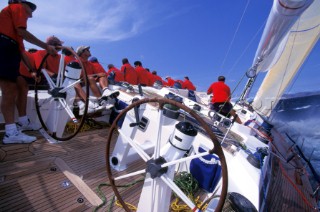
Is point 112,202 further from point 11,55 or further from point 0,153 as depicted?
point 11,55

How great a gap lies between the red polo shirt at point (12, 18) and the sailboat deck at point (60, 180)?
1.23 m

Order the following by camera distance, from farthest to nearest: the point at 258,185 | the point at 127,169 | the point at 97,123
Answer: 1. the point at 97,123
2. the point at 127,169
3. the point at 258,185

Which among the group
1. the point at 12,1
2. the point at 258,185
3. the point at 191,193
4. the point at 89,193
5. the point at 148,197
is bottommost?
the point at 89,193

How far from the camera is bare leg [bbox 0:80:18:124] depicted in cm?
209

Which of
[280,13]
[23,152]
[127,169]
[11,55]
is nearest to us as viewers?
[11,55]

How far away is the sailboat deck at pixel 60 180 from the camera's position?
173 centimetres

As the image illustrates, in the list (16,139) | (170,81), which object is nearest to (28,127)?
(16,139)

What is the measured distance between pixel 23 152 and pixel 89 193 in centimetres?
99

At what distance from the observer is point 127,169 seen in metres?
Result: 2.48

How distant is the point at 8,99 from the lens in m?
2.14

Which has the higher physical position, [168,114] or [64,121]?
[168,114]

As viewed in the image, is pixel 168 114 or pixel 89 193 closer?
pixel 168 114

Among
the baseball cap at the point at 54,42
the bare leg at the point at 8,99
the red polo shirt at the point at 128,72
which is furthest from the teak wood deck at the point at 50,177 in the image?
the red polo shirt at the point at 128,72

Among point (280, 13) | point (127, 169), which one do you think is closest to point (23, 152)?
point (127, 169)
